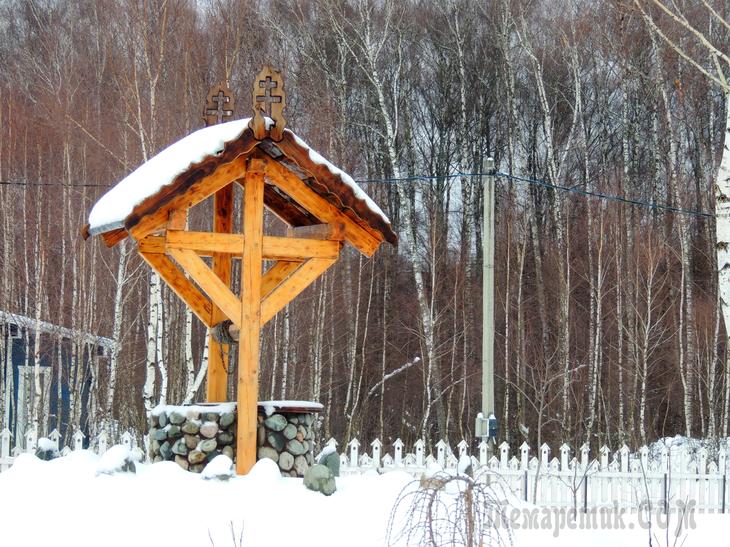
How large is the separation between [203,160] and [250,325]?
154 centimetres

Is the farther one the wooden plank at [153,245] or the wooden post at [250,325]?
the wooden plank at [153,245]

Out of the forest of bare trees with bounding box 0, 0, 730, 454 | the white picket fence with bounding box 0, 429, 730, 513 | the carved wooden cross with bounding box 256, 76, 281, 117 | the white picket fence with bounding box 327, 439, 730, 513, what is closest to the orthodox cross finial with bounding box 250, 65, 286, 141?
the carved wooden cross with bounding box 256, 76, 281, 117

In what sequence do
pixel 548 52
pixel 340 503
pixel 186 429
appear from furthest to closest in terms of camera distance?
pixel 548 52 < pixel 186 429 < pixel 340 503

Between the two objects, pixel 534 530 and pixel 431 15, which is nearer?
pixel 534 530

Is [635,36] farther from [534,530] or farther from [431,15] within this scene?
[534,530]

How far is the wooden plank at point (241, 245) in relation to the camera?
8.71m

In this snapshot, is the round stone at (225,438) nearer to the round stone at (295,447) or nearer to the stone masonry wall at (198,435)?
the stone masonry wall at (198,435)

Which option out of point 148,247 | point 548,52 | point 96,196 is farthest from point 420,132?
point 148,247

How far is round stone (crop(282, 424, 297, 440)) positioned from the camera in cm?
926

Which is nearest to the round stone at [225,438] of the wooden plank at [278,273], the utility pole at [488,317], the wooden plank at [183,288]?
the wooden plank at [183,288]

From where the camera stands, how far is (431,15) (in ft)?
84.3

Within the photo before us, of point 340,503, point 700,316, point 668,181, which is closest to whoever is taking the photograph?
point 340,503

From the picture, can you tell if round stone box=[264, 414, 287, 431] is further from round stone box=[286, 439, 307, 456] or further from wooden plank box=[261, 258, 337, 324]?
wooden plank box=[261, 258, 337, 324]

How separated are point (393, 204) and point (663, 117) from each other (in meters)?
7.45
